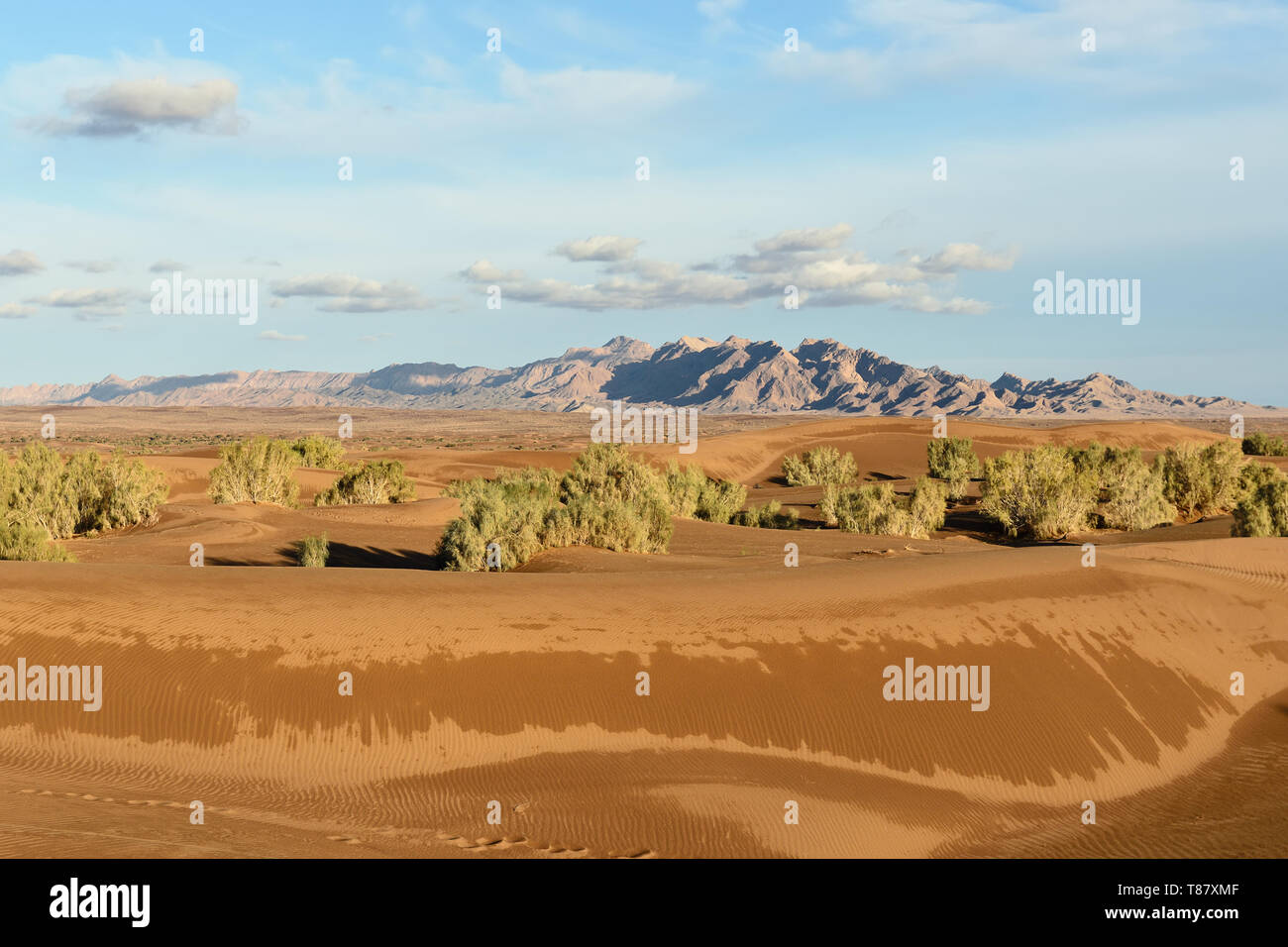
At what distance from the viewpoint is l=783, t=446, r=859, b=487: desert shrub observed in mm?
54844

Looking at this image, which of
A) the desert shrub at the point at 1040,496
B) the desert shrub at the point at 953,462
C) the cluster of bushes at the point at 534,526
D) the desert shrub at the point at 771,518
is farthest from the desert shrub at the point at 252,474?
the desert shrub at the point at 953,462

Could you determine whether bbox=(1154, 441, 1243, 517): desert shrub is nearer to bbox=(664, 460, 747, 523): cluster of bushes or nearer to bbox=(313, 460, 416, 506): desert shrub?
bbox=(664, 460, 747, 523): cluster of bushes

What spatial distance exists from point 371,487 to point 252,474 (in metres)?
4.80

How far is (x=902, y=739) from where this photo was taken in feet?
36.7

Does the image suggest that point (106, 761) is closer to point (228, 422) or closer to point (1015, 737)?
point (1015, 737)

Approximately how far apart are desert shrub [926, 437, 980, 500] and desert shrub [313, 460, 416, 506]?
25701 mm

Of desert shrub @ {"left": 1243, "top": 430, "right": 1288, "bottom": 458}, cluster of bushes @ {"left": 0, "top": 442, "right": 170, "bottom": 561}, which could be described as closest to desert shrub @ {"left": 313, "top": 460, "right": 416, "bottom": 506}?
cluster of bushes @ {"left": 0, "top": 442, "right": 170, "bottom": 561}

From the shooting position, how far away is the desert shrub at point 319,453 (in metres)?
52.6

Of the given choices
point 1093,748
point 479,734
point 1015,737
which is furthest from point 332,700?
point 1093,748

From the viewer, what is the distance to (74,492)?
28922mm

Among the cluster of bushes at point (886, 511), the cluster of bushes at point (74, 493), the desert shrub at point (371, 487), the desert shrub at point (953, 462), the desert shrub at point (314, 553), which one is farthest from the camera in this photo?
the desert shrub at point (953, 462)

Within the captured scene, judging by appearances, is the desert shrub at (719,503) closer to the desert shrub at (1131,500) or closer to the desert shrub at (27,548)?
the desert shrub at (1131,500)

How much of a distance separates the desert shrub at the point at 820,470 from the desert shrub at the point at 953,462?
477 centimetres

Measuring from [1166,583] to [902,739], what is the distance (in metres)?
7.22
